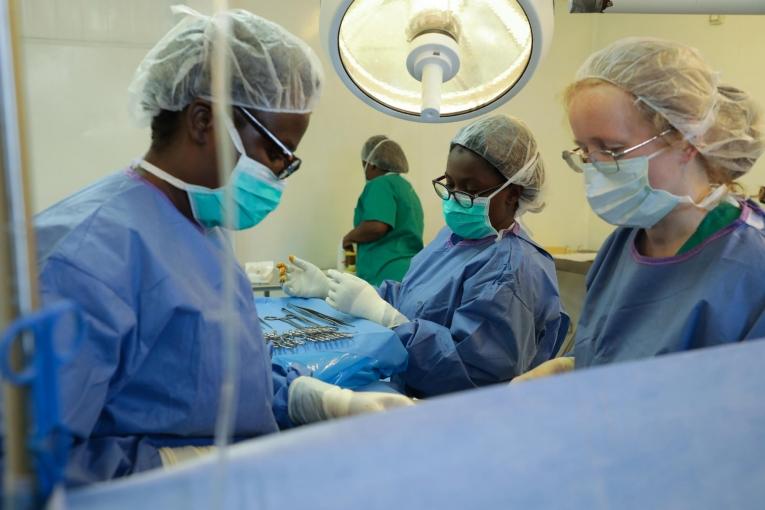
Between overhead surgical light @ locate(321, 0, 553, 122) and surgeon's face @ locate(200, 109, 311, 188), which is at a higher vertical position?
overhead surgical light @ locate(321, 0, 553, 122)

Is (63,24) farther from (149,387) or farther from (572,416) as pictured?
(572,416)

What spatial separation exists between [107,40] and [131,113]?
2.11 m

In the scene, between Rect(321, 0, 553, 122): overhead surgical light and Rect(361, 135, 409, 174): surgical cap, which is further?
Rect(361, 135, 409, 174): surgical cap

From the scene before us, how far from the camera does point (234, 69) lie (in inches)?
40.3

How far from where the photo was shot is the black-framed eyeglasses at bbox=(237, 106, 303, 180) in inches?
41.8

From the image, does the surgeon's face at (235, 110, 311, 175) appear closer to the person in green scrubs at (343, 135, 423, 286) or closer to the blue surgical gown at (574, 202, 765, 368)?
the blue surgical gown at (574, 202, 765, 368)

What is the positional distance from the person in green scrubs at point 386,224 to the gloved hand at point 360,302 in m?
1.19

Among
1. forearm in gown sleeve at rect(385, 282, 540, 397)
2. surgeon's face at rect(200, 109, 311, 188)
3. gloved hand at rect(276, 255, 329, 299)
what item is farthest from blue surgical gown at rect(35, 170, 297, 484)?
gloved hand at rect(276, 255, 329, 299)

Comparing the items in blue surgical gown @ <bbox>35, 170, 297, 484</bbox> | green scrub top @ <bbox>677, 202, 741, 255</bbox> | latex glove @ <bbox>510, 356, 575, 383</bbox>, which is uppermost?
green scrub top @ <bbox>677, 202, 741, 255</bbox>

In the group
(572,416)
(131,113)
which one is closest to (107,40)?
(131,113)

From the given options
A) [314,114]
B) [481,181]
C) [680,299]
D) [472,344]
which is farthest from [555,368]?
[314,114]

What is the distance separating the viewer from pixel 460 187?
1804mm

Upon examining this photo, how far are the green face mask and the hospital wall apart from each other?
13.1 inches

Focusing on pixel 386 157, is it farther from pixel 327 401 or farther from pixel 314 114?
pixel 327 401
